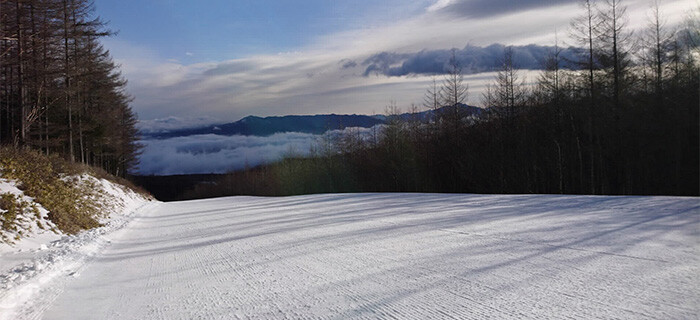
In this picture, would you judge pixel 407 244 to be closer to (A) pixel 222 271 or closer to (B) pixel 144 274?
(A) pixel 222 271

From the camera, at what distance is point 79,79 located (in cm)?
2778

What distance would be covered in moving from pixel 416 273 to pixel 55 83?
27.9m

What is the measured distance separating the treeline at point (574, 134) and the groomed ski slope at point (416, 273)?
14780 mm

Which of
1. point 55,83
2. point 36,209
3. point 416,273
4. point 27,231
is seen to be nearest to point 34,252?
point 27,231

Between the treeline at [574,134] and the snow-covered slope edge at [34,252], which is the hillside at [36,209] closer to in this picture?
the snow-covered slope edge at [34,252]

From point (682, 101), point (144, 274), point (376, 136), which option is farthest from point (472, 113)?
point (144, 274)

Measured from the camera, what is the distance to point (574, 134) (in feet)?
91.9

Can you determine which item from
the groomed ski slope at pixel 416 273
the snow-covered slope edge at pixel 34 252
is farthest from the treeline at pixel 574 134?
the snow-covered slope edge at pixel 34 252

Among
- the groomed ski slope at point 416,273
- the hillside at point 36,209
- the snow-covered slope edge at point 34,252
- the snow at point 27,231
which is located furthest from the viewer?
the hillside at point 36,209

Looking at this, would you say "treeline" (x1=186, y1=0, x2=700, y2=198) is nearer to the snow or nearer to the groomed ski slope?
the groomed ski slope

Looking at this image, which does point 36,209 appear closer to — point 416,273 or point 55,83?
point 416,273

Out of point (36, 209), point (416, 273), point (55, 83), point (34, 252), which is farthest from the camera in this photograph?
point (55, 83)

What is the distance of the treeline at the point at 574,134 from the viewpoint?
21547 mm

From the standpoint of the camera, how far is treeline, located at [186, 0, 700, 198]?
70.7ft
